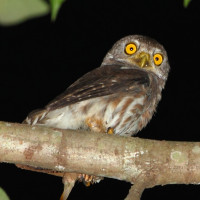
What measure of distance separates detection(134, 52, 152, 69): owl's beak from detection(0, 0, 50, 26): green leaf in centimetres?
331

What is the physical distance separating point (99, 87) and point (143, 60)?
1.18 m

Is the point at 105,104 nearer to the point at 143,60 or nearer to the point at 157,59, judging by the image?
the point at 143,60

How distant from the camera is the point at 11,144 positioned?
2.03 m

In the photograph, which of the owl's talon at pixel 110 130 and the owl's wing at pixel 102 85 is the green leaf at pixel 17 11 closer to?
the owl's wing at pixel 102 85

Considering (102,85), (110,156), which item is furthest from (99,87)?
(110,156)

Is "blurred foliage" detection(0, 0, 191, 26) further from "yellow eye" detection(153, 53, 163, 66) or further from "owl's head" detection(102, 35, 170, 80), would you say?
"yellow eye" detection(153, 53, 163, 66)

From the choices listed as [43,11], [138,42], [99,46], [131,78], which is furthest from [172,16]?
[43,11]

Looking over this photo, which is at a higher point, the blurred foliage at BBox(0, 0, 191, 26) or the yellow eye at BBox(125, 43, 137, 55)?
the blurred foliage at BBox(0, 0, 191, 26)

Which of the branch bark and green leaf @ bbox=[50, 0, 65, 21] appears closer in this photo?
green leaf @ bbox=[50, 0, 65, 21]

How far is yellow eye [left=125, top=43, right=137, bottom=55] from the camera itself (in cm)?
442

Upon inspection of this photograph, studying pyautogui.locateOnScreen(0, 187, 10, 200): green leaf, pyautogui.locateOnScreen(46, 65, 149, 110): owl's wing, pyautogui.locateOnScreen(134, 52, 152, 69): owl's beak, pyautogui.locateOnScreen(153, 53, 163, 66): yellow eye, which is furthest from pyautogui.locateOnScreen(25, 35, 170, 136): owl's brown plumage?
pyautogui.locateOnScreen(0, 187, 10, 200): green leaf

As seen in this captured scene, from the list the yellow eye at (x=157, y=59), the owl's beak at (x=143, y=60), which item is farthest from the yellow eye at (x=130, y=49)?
the yellow eye at (x=157, y=59)

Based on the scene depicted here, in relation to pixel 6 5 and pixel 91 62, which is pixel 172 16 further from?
pixel 6 5

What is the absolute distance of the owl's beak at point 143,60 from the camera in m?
4.18
